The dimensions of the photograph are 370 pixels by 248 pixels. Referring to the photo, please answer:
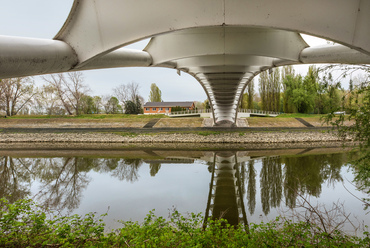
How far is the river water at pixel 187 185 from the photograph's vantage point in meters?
7.62

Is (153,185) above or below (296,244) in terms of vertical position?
below

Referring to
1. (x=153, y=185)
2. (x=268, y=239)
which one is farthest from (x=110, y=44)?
(x=153, y=185)

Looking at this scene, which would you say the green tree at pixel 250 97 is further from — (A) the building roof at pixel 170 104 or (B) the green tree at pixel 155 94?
(B) the green tree at pixel 155 94

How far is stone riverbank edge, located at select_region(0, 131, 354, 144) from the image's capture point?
25594 mm

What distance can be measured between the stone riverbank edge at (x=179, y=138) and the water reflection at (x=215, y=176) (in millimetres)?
6817

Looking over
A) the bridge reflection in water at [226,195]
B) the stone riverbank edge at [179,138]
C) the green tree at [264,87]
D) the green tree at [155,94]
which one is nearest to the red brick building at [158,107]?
the green tree at [155,94]

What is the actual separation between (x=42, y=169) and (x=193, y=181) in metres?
9.74

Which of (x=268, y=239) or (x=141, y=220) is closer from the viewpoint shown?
(x=268, y=239)

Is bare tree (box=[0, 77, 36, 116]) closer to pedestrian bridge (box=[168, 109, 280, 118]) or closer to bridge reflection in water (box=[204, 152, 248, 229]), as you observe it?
pedestrian bridge (box=[168, 109, 280, 118])

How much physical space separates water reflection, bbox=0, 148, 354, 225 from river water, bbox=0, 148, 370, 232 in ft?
0.11

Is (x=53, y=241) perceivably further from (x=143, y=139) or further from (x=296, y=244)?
(x=143, y=139)

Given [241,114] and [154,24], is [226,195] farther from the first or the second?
[241,114]

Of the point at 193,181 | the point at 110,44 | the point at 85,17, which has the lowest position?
the point at 193,181

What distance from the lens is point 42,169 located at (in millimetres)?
14539
